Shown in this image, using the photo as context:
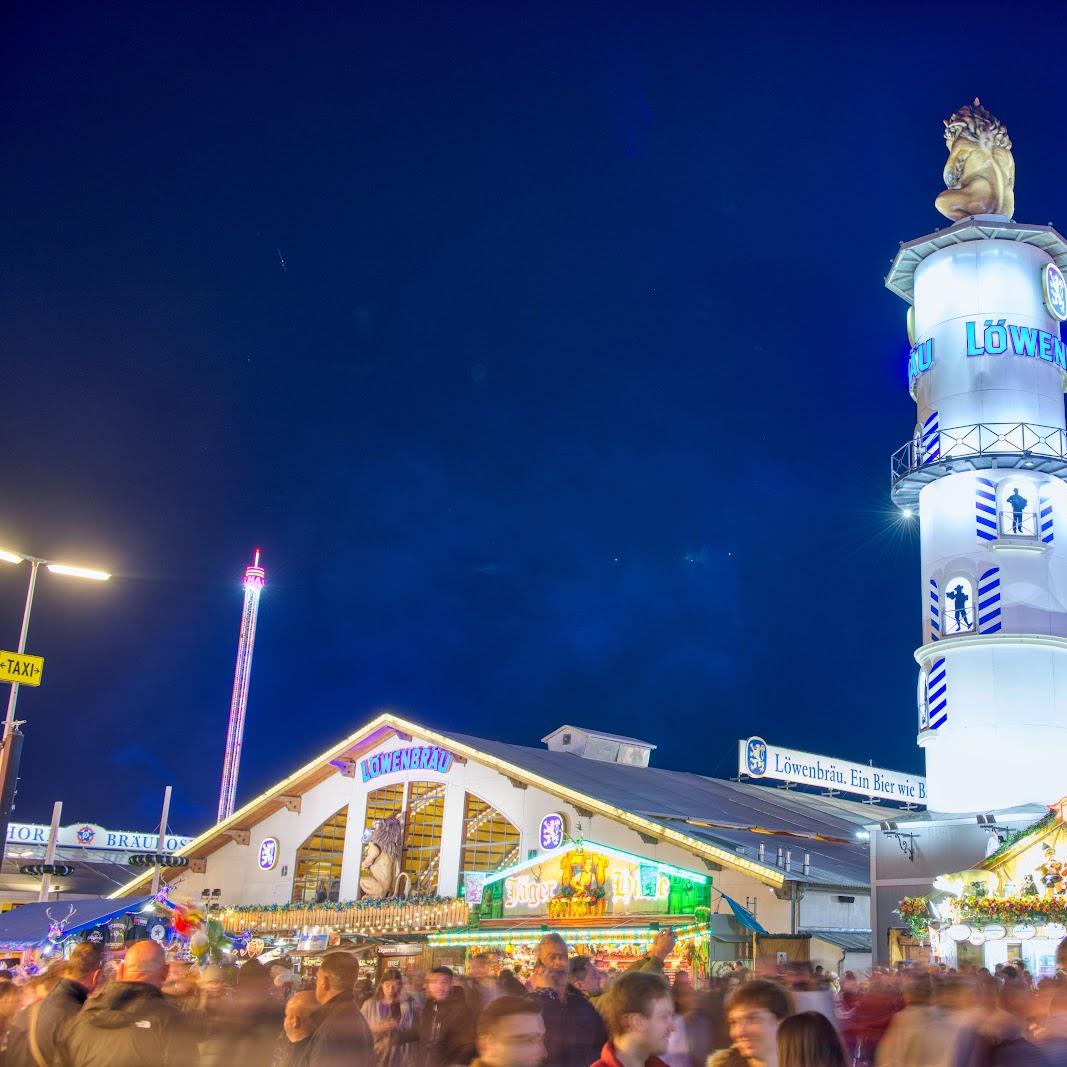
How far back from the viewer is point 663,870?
24609mm

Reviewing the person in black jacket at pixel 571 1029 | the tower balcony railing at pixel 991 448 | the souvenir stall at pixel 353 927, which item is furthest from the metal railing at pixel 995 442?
the person in black jacket at pixel 571 1029

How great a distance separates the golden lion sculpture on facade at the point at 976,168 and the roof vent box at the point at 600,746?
60.1ft

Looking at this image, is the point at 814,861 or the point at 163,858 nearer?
the point at 814,861

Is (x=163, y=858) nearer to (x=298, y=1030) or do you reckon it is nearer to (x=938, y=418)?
(x=938, y=418)

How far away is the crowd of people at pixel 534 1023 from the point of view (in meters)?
4.99

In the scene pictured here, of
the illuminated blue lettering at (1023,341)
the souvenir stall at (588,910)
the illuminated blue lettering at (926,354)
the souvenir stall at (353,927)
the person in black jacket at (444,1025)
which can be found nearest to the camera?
the person in black jacket at (444,1025)

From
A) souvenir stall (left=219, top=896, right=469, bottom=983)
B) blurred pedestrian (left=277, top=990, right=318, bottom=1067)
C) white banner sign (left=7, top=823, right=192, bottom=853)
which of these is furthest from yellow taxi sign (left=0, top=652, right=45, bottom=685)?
white banner sign (left=7, top=823, right=192, bottom=853)

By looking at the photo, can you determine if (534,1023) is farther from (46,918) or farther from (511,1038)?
(46,918)

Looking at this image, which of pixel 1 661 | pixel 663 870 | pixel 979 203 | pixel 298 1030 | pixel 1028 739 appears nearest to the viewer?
pixel 298 1030

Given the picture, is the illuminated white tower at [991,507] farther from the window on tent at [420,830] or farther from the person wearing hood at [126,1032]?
the person wearing hood at [126,1032]

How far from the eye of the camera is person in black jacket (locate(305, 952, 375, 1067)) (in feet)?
21.6

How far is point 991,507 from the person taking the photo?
2903 centimetres

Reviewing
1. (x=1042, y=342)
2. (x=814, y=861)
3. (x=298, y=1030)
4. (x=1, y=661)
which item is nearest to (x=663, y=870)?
(x=814, y=861)

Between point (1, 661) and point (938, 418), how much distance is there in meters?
22.0
